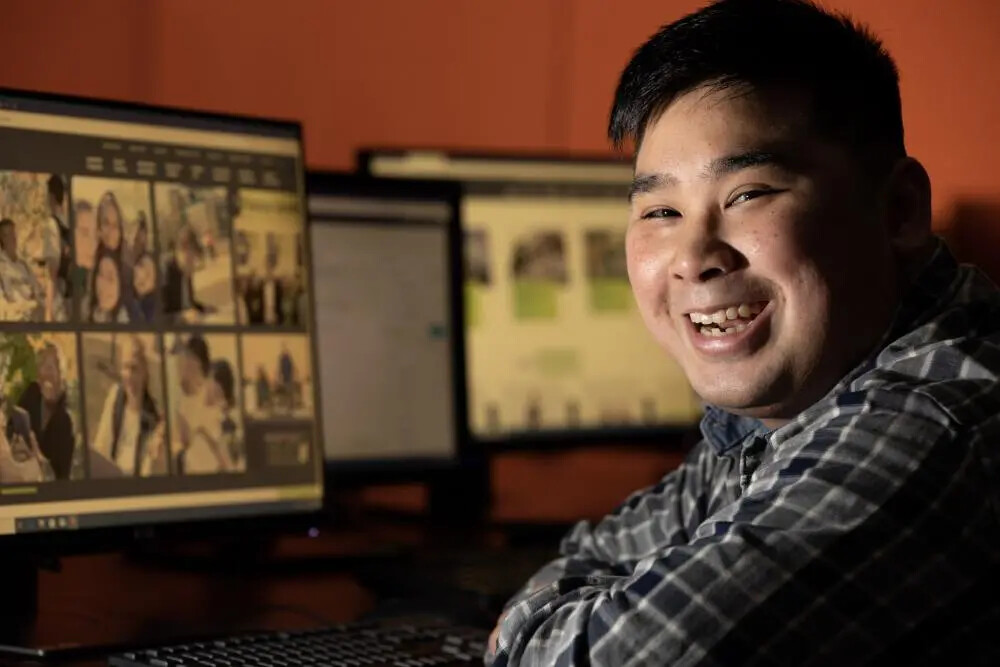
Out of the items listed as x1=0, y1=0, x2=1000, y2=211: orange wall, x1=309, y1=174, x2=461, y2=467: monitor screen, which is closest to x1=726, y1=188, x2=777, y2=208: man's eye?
x1=309, y1=174, x2=461, y2=467: monitor screen

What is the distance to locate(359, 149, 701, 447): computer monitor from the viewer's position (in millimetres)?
2082

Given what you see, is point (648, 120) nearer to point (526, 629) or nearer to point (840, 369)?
point (840, 369)

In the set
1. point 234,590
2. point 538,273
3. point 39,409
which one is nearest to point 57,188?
point 39,409

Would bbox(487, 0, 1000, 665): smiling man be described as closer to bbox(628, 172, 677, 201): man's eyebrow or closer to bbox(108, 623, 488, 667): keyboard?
bbox(628, 172, 677, 201): man's eyebrow

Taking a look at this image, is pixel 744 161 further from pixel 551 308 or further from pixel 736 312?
pixel 551 308

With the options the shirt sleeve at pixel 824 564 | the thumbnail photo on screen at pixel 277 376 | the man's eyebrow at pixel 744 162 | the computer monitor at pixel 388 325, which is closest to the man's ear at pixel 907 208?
the man's eyebrow at pixel 744 162

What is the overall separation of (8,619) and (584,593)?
1.80 feet

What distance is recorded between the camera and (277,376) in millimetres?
1456

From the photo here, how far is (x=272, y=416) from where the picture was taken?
1444mm

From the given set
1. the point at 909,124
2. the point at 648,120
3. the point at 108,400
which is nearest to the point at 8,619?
the point at 108,400

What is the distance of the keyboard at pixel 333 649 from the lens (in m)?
1.08

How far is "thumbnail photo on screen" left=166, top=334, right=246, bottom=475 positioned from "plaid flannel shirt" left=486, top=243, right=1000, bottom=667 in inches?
20.2

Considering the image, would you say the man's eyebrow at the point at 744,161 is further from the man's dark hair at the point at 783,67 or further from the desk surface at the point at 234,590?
the desk surface at the point at 234,590

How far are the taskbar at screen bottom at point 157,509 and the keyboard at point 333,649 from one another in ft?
0.64
